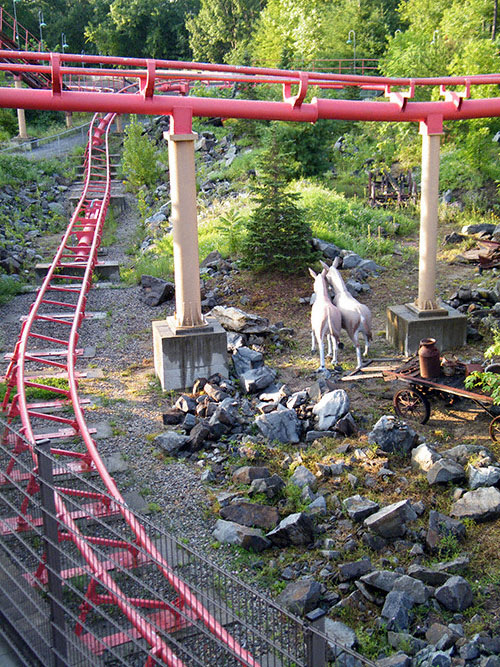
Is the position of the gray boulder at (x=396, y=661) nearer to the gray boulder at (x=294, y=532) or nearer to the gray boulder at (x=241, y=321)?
the gray boulder at (x=294, y=532)

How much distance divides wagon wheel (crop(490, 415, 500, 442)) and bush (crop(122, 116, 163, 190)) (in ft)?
61.0

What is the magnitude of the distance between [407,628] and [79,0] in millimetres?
50329

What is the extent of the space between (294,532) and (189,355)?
4214 mm

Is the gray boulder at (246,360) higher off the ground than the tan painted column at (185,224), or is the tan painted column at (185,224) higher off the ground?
the tan painted column at (185,224)

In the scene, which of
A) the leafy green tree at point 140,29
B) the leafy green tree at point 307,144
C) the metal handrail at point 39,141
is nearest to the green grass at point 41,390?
the leafy green tree at point 307,144

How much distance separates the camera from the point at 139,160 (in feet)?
80.5

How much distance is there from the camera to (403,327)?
11.0 meters

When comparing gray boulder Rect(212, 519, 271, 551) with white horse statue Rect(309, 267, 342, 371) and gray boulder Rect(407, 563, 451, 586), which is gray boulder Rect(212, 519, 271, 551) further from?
white horse statue Rect(309, 267, 342, 371)

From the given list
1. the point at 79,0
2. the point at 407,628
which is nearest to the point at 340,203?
the point at 407,628

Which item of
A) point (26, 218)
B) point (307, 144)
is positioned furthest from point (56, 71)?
point (307, 144)

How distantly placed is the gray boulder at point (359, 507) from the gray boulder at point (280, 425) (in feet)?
5.22

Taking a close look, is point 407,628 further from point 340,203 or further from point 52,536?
point 340,203

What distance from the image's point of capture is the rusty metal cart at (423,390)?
8.59 m

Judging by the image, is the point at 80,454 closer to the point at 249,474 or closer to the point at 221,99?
the point at 249,474
